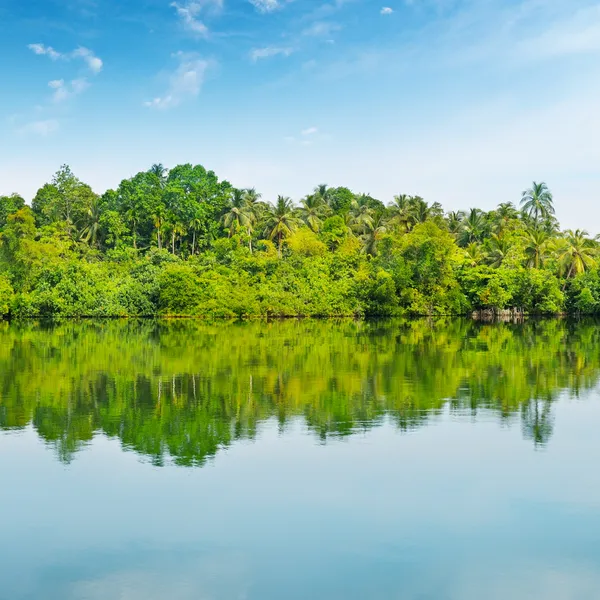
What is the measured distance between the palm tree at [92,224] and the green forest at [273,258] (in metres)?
0.23

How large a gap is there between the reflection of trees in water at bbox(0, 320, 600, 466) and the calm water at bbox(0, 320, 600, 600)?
9cm

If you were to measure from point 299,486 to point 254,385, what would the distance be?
27.0 ft

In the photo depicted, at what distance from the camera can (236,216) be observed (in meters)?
69.0

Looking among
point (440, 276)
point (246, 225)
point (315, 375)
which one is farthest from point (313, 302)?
point (315, 375)

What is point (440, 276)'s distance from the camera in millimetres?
55812

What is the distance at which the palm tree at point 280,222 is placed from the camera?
215 ft

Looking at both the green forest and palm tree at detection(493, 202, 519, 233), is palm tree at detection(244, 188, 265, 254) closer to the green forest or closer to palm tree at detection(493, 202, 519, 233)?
the green forest

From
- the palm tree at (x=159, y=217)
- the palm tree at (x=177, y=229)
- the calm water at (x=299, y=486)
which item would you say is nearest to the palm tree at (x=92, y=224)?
the palm tree at (x=159, y=217)

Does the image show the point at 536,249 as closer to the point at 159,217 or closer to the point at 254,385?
the point at 159,217

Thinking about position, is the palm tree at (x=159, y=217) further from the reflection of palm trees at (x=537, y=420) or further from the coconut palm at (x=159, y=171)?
the reflection of palm trees at (x=537, y=420)

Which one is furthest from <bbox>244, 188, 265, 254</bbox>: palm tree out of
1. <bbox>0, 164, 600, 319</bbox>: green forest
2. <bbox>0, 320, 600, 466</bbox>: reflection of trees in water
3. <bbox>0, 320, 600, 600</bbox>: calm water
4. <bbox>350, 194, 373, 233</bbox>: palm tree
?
<bbox>0, 320, 600, 600</bbox>: calm water

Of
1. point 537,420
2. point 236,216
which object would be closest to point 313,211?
point 236,216

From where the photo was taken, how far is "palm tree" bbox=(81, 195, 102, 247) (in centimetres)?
6881

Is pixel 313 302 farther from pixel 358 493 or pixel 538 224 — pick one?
pixel 358 493
